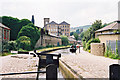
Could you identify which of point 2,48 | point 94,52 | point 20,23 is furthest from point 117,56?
point 20,23

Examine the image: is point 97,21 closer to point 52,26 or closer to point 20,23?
point 20,23

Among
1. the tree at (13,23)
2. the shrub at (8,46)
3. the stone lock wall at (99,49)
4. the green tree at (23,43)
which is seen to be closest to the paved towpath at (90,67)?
the stone lock wall at (99,49)

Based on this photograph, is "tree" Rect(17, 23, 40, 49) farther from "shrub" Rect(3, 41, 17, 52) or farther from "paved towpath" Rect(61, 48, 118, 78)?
"paved towpath" Rect(61, 48, 118, 78)

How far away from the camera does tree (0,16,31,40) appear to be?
1171 inches

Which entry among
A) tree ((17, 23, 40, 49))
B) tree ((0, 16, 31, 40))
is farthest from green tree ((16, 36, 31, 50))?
tree ((0, 16, 31, 40))

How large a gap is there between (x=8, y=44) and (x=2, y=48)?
166 cm

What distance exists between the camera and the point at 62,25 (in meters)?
97.0

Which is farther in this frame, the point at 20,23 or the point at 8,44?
the point at 20,23

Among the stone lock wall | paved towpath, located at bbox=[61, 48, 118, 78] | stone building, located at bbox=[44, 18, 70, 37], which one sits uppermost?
stone building, located at bbox=[44, 18, 70, 37]

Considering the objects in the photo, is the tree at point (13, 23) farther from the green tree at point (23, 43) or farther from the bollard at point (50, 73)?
the bollard at point (50, 73)

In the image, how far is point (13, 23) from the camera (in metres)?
30.7

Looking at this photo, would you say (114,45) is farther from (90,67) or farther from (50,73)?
(50,73)

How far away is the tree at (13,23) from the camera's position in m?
29.8

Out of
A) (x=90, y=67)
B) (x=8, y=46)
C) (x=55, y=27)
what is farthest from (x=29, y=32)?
(x=55, y=27)
